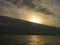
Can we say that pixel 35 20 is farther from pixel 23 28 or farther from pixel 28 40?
pixel 28 40

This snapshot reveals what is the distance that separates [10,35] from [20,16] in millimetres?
838

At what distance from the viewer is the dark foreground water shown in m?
3.65

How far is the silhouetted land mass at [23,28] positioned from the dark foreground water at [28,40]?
0.37 ft

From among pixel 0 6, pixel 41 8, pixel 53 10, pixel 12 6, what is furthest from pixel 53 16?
pixel 0 6

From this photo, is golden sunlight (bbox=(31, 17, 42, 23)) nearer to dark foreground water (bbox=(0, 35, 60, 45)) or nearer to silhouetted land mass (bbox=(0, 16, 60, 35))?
silhouetted land mass (bbox=(0, 16, 60, 35))

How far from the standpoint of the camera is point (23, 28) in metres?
3.76

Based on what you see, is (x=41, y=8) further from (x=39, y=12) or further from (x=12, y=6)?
(x=12, y=6)

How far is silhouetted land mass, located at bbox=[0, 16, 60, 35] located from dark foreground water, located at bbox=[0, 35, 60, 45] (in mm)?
112

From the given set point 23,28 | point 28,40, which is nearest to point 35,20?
point 23,28

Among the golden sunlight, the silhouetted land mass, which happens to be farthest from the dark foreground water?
the golden sunlight

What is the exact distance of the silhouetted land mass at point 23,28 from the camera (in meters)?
3.42

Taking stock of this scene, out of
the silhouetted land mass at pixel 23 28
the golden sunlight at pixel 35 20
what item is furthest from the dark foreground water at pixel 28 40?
the golden sunlight at pixel 35 20

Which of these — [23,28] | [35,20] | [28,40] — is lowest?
[28,40]

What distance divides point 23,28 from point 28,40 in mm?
362
